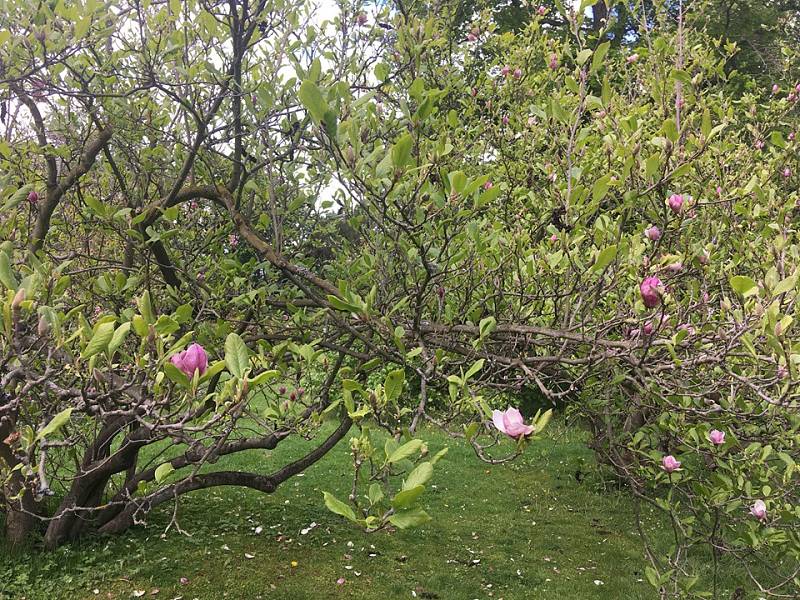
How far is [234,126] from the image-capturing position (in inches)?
124

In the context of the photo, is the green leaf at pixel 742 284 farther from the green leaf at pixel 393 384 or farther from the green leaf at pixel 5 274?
the green leaf at pixel 5 274

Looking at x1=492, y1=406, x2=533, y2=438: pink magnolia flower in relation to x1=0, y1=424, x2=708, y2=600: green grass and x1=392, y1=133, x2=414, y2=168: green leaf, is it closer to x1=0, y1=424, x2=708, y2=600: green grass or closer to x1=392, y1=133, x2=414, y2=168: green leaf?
x1=392, y1=133, x2=414, y2=168: green leaf

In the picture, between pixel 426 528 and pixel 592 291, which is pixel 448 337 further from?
pixel 426 528

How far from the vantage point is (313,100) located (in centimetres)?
135

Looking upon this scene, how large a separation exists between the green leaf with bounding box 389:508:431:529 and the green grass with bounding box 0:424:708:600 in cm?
284

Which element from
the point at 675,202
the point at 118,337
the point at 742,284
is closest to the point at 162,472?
the point at 118,337

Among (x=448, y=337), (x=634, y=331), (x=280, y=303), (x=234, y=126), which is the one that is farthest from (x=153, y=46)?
(x=634, y=331)

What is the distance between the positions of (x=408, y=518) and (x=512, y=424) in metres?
0.36

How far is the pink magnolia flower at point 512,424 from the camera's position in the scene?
1.35m

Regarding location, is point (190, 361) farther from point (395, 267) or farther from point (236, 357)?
point (395, 267)

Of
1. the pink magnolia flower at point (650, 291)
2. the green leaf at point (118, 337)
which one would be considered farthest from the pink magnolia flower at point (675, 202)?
the green leaf at point (118, 337)

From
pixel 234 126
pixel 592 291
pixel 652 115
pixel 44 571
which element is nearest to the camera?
pixel 592 291

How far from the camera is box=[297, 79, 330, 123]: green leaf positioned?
1.32m

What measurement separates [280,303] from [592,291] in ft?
5.54
